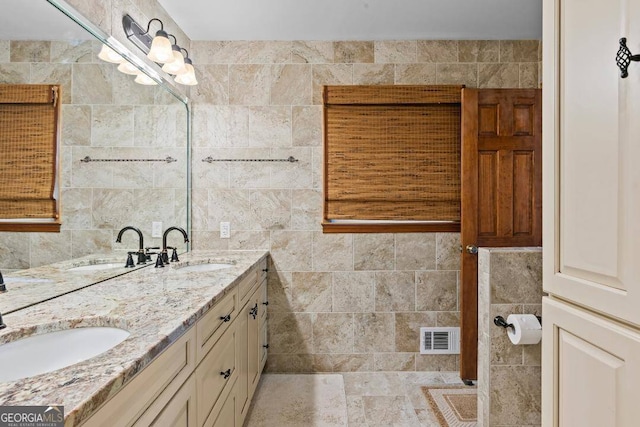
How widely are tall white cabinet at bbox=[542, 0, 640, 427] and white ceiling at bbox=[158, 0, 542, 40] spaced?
58.0 inches

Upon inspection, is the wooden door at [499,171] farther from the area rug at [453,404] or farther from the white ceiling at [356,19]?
the area rug at [453,404]

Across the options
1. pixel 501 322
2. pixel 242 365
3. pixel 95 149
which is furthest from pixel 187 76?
pixel 501 322

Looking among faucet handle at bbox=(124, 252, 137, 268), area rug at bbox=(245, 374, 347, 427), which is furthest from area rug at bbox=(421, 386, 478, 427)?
faucet handle at bbox=(124, 252, 137, 268)

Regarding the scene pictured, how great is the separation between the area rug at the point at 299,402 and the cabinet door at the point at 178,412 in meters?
1.13

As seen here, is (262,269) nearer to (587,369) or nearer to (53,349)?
(53,349)

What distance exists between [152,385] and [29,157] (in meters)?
0.90

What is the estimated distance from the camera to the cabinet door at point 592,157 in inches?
26.8

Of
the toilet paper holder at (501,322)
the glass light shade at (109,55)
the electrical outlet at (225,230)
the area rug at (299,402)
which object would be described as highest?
the glass light shade at (109,55)

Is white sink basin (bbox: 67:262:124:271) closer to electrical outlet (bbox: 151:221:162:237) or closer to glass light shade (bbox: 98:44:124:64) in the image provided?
electrical outlet (bbox: 151:221:162:237)

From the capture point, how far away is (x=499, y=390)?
1.75 meters

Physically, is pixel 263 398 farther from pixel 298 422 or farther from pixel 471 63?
pixel 471 63

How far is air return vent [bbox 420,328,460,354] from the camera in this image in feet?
8.50

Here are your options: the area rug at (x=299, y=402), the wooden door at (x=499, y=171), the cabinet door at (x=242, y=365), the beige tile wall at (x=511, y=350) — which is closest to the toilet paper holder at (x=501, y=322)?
the beige tile wall at (x=511, y=350)

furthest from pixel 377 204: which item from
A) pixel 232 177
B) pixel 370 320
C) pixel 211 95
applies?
pixel 211 95
